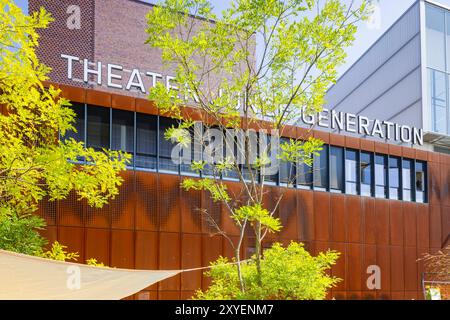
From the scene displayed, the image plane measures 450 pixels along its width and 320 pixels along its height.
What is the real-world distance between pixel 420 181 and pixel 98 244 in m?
17.9

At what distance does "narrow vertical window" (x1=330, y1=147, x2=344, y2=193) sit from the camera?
29.2 meters

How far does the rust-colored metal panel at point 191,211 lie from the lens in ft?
79.6

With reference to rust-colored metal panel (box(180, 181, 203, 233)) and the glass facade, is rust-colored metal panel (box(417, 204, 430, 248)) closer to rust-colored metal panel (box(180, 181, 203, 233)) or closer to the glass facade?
rust-colored metal panel (box(180, 181, 203, 233))

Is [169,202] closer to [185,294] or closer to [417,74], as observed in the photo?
[185,294]

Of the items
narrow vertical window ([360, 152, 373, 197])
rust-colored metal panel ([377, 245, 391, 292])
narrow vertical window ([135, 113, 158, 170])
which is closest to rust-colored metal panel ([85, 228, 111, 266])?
narrow vertical window ([135, 113, 158, 170])

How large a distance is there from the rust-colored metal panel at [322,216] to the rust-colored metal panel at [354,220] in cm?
128

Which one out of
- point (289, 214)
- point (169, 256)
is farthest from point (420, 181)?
point (169, 256)

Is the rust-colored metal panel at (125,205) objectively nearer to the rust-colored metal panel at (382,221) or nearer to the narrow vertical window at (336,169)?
the narrow vertical window at (336,169)

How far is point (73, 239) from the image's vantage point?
2167 cm

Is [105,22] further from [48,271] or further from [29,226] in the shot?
[48,271]

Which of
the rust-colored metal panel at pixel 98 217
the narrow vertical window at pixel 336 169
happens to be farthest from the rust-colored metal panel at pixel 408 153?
the rust-colored metal panel at pixel 98 217
